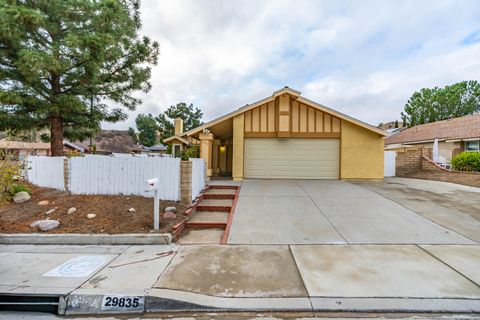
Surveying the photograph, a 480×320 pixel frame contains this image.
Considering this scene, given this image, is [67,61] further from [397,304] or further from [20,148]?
[397,304]

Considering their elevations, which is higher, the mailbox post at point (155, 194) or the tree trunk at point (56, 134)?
the tree trunk at point (56, 134)

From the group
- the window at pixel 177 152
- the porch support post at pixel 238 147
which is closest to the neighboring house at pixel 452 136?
the porch support post at pixel 238 147

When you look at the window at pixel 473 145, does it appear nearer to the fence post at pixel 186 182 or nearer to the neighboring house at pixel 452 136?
the neighboring house at pixel 452 136

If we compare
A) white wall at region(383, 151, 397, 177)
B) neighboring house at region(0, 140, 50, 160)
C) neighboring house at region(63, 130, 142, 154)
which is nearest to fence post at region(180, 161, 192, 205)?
neighboring house at region(0, 140, 50, 160)

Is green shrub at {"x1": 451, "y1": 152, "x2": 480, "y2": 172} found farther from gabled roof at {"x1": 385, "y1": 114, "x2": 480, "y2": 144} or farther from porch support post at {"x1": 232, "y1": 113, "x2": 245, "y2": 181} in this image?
porch support post at {"x1": 232, "y1": 113, "x2": 245, "y2": 181}

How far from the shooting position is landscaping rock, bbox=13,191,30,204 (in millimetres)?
6598

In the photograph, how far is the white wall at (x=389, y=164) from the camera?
13.9 m

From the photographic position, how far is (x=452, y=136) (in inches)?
685

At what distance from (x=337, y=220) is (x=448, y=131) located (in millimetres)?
19941

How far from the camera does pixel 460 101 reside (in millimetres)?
32688

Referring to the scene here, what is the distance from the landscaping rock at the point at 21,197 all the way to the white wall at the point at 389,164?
55.3ft

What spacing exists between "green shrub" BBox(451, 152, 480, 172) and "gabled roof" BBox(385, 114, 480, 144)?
4.86m

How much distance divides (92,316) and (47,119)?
395 inches

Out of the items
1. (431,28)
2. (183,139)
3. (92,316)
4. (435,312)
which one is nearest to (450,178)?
(431,28)
